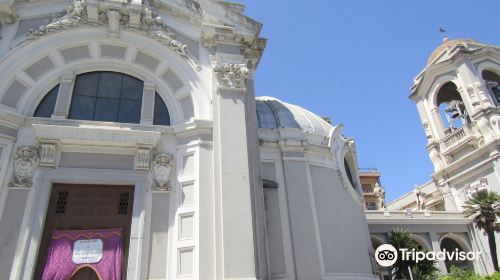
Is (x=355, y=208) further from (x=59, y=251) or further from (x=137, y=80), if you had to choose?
(x=59, y=251)

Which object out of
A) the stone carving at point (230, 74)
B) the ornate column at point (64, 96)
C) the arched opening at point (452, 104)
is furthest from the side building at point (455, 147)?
the ornate column at point (64, 96)

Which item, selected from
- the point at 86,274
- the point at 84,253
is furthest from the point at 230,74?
the point at 86,274

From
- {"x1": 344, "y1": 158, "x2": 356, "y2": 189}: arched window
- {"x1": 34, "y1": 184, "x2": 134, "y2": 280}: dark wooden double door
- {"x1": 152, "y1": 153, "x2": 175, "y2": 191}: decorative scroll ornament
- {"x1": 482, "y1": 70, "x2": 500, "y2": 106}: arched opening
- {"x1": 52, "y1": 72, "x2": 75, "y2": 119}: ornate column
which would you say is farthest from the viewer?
{"x1": 482, "y1": 70, "x2": 500, "y2": 106}: arched opening

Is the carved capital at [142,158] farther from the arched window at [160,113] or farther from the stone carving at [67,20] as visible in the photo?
the stone carving at [67,20]

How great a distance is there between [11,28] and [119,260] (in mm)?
9004

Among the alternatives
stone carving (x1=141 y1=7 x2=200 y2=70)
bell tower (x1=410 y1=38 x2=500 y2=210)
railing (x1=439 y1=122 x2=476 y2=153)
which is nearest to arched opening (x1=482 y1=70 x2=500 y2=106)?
bell tower (x1=410 y1=38 x2=500 y2=210)

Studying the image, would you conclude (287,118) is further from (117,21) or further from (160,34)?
(117,21)

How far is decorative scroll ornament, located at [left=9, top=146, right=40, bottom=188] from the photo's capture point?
10930 mm

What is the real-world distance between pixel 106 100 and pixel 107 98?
0.30ft

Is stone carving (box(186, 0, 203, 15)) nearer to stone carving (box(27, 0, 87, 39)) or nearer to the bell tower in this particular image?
stone carving (box(27, 0, 87, 39))

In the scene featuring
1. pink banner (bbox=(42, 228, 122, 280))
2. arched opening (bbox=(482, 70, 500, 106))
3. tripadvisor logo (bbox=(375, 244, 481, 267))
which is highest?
arched opening (bbox=(482, 70, 500, 106))

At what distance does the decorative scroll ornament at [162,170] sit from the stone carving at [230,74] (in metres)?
3.32

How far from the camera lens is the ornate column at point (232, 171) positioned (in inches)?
408

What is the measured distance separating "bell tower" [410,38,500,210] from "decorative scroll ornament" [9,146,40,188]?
120 feet
